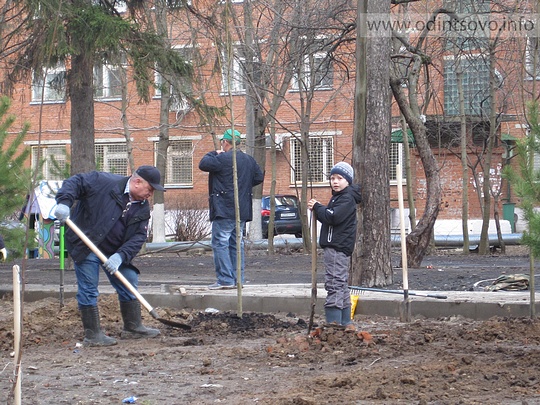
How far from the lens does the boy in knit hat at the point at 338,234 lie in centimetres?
791

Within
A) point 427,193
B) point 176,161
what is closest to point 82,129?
point 427,193

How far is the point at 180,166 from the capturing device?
37.2 metres

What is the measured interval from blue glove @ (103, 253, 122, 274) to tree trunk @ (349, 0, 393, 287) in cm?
407

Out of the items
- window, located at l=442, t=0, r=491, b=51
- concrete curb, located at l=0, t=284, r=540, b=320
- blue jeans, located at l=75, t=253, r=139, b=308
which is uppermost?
window, located at l=442, t=0, r=491, b=51

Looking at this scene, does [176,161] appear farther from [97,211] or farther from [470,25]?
[97,211]

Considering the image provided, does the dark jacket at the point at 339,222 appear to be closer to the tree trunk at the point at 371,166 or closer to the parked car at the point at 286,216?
the tree trunk at the point at 371,166

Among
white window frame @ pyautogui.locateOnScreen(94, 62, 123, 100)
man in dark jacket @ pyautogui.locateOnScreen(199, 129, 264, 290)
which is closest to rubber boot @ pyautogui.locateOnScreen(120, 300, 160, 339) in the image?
man in dark jacket @ pyautogui.locateOnScreen(199, 129, 264, 290)

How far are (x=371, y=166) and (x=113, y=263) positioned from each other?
14.1 ft

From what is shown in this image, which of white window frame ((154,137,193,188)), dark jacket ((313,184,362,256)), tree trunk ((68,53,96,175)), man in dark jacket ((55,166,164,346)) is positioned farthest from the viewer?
white window frame ((154,137,193,188))

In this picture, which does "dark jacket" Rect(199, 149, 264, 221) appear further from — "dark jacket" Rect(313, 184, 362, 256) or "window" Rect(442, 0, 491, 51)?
"window" Rect(442, 0, 491, 51)

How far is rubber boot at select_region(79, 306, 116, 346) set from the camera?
7773 mm

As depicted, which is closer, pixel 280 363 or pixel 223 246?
pixel 280 363

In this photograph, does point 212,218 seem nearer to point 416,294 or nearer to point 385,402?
point 416,294

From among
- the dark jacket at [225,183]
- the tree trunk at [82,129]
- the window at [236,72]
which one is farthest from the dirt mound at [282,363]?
the tree trunk at [82,129]
